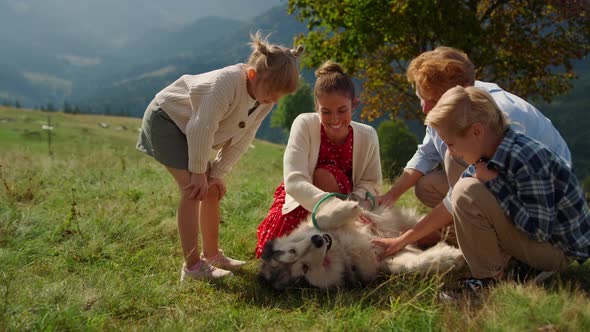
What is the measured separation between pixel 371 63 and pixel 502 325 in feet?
27.0

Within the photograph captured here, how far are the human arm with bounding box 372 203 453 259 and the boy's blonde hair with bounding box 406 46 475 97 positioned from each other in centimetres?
79

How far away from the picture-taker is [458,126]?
2.35m

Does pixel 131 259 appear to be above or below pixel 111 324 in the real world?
below

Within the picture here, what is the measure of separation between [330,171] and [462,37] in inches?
223

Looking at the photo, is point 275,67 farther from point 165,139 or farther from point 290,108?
point 290,108

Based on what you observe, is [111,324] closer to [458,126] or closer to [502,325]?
[502,325]

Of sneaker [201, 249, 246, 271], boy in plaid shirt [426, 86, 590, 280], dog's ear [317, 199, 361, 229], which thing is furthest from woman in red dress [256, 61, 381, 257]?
boy in plaid shirt [426, 86, 590, 280]

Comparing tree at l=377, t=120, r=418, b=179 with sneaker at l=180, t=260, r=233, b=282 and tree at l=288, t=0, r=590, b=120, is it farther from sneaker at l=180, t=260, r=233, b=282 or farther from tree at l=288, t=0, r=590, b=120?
sneaker at l=180, t=260, r=233, b=282

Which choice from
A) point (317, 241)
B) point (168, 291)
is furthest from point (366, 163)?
point (168, 291)

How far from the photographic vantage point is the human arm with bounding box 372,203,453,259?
9.21ft

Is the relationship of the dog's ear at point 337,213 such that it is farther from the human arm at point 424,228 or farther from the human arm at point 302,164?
the human arm at point 424,228

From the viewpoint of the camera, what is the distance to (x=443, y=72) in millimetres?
2934

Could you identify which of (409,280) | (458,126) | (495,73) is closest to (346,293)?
(409,280)

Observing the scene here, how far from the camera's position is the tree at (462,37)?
805cm
